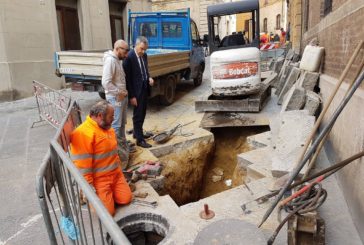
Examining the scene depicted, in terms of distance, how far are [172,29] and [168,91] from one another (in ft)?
8.12

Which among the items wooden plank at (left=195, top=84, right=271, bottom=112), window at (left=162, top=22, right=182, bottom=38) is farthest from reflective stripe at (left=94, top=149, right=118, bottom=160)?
window at (left=162, top=22, right=182, bottom=38)

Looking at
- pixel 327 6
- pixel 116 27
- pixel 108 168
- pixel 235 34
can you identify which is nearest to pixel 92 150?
pixel 108 168

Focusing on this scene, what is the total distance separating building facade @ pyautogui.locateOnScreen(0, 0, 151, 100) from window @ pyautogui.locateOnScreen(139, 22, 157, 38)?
420cm

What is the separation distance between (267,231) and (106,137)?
1.97m

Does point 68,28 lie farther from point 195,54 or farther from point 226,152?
point 226,152

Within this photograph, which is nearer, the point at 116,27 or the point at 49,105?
the point at 49,105

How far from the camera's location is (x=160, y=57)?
776 centimetres

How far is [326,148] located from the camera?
4.68 metres

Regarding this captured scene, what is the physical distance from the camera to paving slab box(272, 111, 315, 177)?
12.0 feet

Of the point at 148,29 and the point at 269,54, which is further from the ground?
the point at 148,29

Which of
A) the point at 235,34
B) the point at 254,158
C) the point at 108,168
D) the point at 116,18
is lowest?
the point at 254,158

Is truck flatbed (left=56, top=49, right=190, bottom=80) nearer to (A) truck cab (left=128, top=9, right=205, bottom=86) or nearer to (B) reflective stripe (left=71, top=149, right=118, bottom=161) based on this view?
(A) truck cab (left=128, top=9, right=205, bottom=86)

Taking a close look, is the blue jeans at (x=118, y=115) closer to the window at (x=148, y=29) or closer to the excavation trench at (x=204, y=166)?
the excavation trench at (x=204, y=166)

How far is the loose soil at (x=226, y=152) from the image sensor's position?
616cm
